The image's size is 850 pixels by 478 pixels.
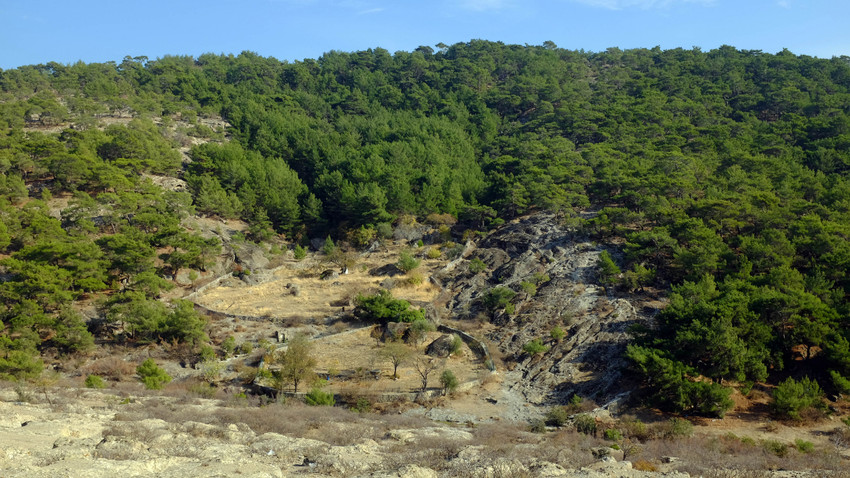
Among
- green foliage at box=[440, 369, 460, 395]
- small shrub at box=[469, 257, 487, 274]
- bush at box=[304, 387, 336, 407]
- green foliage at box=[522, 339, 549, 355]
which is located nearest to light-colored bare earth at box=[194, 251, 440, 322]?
small shrub at box=[469, 257, 487, 274]

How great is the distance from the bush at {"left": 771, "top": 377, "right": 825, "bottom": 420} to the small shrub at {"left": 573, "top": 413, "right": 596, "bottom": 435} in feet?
22.0

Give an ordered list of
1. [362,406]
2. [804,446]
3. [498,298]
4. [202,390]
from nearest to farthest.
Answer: [804,446] < [362,406] < [202,390] < [498,298]

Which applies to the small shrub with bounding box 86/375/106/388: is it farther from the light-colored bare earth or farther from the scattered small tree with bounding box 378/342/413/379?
the light-colored bare earth

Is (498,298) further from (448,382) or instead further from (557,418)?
(557,418)

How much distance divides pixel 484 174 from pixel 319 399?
3963cm

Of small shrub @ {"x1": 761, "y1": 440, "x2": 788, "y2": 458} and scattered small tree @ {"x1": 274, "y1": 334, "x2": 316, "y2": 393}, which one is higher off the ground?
small shrub @ {"x1": 761, "y1": 440, "x2": 788, "y2": 458}

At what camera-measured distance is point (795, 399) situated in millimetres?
19188

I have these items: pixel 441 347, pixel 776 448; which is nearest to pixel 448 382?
pixel 441 347

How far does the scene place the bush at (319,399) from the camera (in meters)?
22.0

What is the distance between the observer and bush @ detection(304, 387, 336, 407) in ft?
72.1

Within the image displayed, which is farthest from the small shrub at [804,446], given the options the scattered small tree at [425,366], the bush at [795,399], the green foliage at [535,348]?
the scattered small tree at [425,366]

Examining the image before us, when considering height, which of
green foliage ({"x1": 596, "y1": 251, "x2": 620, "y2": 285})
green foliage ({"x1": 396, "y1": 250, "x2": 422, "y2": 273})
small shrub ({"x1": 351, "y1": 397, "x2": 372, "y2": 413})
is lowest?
small shrub ({"x1": 351, "y1": 397, "x2": 372, "y2": 413})

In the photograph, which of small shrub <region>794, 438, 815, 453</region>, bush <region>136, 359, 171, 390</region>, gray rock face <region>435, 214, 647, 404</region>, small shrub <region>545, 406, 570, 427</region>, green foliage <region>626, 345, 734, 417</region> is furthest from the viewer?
gray rock face <region>435, 214, 647, 404</region>

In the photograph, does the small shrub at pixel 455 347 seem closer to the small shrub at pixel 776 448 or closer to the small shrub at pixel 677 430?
the small shrub at pixel 677 430
